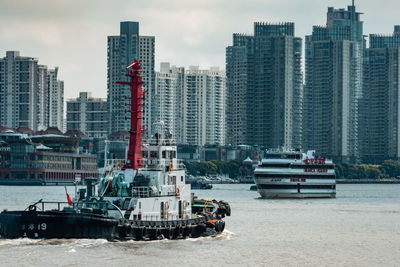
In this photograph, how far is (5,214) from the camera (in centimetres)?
5403

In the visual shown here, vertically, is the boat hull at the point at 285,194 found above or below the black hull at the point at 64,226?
below

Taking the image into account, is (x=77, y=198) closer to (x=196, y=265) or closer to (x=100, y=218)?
(x=100, y=218)

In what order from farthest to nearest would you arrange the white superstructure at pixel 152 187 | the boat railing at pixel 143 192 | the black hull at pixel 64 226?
1. the boat railing at pixel 143 192
2. the white superstructure at pixel 152 187
3. the black hull at pixel 64 226

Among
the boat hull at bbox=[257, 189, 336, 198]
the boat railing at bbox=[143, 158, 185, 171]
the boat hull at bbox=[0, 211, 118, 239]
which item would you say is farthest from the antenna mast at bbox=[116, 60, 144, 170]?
the boat hull at bbox=[257, 189, 336, 198]

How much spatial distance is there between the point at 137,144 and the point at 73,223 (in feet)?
34.2

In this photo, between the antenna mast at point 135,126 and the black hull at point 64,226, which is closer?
the black hull at point 64,226

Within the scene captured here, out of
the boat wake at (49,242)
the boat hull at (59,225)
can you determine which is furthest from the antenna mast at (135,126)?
the boat wake at (49,242)

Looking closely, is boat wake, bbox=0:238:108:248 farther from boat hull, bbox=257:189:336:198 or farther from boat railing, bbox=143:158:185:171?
boat hull, bbox=257:189:336:198

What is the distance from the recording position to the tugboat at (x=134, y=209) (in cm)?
5322

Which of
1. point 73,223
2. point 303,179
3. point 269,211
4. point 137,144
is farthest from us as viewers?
point 303,179

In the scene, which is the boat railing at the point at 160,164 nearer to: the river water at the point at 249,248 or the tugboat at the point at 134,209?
the tugboat at the point at 134,209

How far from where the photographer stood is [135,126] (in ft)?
206

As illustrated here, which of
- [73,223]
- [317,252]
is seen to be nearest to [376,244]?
[317,252]

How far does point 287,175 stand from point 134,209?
73394 mm
